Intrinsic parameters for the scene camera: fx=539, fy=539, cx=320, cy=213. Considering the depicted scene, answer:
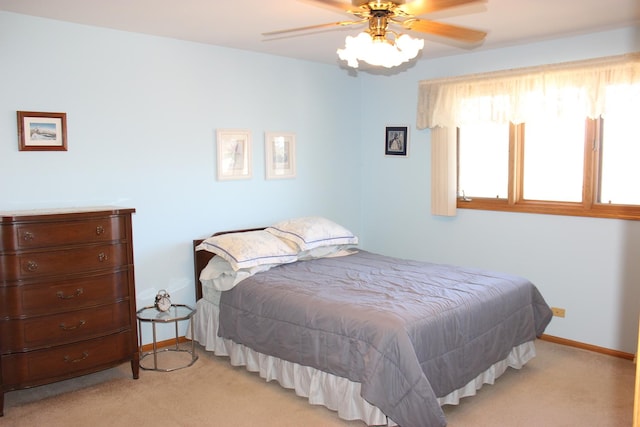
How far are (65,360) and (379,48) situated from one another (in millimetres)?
2548

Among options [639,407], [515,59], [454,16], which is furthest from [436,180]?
[639,407]

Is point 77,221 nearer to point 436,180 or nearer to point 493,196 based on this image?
point 436,180

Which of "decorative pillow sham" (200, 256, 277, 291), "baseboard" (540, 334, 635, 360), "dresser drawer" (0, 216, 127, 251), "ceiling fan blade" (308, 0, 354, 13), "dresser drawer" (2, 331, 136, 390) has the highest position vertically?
"ceiling fan blade" (308, 0, 354, 13)

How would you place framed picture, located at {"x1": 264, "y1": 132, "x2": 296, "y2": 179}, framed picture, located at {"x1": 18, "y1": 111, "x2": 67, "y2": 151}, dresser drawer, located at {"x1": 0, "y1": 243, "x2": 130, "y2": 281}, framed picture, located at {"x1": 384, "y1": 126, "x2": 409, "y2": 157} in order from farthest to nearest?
framed picture, located at {"x1": 384, "y1": 126, "x2": 409, "y2": 157} < framed picture, located at {"x1": 264, "y1": 132, "x2": 296, "y2": 179} < framed picture, located at {"x1": 18, "y1": 111, "x2": 67, "y2": 151} < dresser drawer, located at {"x1": 0, "y1": 243, "x2": 130, "y2": 281}

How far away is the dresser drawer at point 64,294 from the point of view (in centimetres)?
305

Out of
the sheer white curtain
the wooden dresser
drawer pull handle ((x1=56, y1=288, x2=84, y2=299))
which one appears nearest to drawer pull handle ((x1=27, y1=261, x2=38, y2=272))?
the wooden dresser

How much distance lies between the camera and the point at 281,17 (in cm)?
350

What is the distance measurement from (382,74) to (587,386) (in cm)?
327

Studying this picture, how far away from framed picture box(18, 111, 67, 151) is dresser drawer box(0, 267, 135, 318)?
3.08ft

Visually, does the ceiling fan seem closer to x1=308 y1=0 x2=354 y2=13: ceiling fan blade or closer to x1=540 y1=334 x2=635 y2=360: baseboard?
x1=308 y1=0 x2=354 y2=13: ceiling fan blade

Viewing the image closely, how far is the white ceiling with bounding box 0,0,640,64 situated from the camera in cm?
320

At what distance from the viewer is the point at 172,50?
161 inches

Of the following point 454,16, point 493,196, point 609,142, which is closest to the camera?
point 454,16

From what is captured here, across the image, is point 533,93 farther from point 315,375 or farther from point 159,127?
point 159,127
